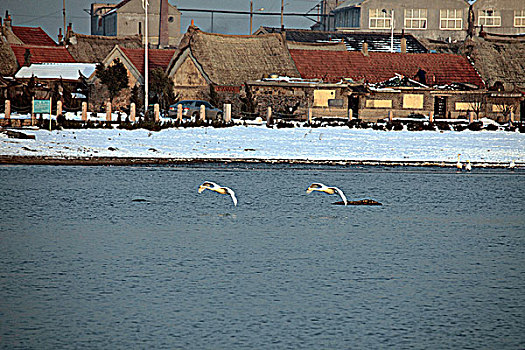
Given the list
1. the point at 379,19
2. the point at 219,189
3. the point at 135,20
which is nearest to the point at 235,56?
the point at 379,19

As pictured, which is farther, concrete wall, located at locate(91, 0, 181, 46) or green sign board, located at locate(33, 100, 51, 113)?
concrete wall, located at locate(91, 0, 181, 46)

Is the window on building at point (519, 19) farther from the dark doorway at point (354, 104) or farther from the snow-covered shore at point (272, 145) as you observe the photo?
the snow-covered shore at point (272, 145)

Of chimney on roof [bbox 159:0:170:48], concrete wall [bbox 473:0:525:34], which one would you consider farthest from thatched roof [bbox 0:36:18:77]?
concrete wall [bbox 473:0:525:34]

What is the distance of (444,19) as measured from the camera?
94312 millimetres

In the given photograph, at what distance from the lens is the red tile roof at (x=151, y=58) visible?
58594mm

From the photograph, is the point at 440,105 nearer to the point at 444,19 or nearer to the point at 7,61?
the point at 7,61

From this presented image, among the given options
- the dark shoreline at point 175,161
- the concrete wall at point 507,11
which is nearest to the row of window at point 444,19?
the concrete wall at point 507,11

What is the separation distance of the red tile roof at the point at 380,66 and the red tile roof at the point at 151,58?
9792mm

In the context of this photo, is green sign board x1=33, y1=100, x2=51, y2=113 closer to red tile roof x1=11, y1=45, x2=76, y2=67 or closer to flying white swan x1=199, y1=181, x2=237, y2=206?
flying white swan x1=199, y1=181, x2=237, y2=206

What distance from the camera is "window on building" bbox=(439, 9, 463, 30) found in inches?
3713

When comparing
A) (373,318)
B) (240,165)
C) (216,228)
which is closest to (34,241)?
(216,228)

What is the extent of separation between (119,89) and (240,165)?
108ft

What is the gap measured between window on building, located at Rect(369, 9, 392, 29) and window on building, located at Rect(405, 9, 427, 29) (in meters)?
2.31

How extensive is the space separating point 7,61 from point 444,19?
5256cm
